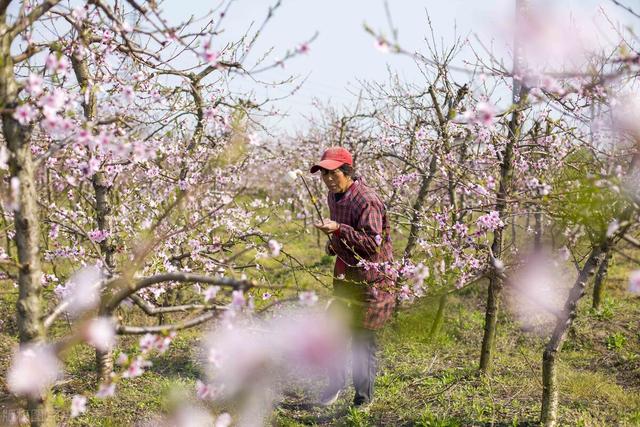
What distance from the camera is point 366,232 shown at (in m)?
4.23

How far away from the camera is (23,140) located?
2377 millimetres

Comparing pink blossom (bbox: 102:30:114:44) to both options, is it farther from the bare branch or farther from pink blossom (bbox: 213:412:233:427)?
pink blossom (bbox: 213:412:233:427)

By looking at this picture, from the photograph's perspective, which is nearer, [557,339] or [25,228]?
[25,228]

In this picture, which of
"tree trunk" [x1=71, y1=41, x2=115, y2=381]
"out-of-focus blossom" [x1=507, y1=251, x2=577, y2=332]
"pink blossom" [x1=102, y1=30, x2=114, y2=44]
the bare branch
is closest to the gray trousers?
"tree trunk" [x1=71, y1=41, x2=115, y2=381]

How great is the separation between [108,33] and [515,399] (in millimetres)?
4425

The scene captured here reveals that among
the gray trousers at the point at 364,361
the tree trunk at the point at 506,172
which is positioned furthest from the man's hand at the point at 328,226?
the tree trunk at the point at 506,172

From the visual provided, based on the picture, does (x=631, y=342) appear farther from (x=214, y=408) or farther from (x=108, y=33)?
(x=108, y=33)

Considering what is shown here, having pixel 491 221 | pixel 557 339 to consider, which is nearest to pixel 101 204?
pixel 491 221

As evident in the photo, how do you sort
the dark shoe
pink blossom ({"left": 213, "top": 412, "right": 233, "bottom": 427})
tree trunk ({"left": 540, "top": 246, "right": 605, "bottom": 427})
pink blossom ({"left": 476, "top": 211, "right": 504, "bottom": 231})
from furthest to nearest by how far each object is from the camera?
the dark shoe < pink blossom ({"left": 476, "top": 211, "right": 504, "bottom": 231}) < tree trunk ({"left": 540, "top": 246, "right": 605, "bottom": 427}) < pink blossom ({"left": 213, "top": 412, "right": 233, "bottom": 427})

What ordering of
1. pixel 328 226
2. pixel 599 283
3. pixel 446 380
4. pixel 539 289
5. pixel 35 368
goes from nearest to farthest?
pixel 35 368, pixel 328 226, pixel 446 380, pixel 599 283, pixel 539 289

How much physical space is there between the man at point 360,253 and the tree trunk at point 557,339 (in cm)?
125

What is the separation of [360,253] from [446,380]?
172cm

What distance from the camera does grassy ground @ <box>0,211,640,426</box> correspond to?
4367mm

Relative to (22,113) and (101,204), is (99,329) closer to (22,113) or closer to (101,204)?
(22,113)
